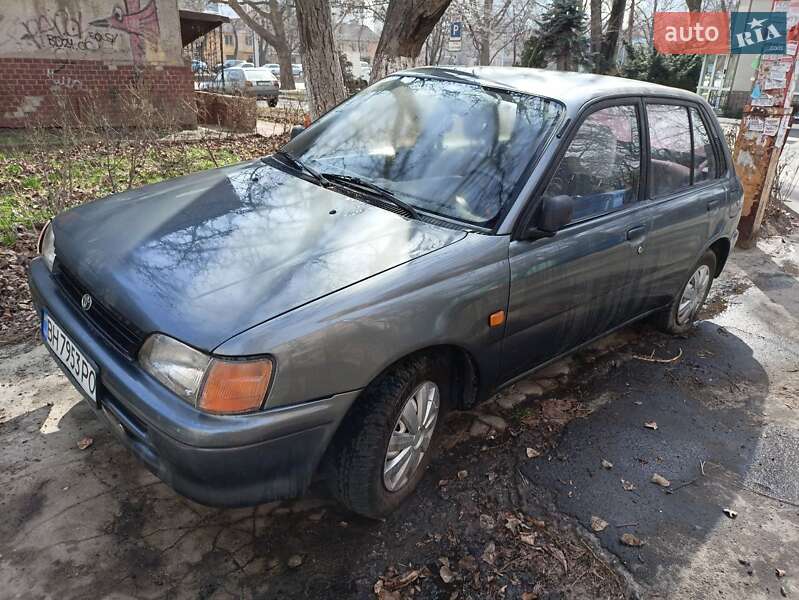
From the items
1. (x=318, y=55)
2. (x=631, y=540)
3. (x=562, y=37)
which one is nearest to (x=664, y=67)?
(x=562, y=37)

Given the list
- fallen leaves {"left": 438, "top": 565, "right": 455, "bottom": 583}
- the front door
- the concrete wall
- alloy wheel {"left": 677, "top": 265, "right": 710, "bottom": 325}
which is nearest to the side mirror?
the front door

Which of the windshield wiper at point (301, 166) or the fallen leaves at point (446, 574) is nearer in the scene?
the fallen leaves at point (446, 574)

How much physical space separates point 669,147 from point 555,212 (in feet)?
4.96

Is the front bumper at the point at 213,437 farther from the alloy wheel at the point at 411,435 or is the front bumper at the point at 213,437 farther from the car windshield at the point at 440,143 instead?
the car windshield at the point at 440,143

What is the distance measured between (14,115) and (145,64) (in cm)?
256

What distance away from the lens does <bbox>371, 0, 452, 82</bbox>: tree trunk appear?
6949 mm

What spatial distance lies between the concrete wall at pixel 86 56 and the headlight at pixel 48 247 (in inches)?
308

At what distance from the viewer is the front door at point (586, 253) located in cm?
275

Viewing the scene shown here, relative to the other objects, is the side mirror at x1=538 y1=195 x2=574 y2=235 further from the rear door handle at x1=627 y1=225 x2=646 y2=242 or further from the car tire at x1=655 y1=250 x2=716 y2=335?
the car tire at x1=655 y1=250 x2=716 y2=335

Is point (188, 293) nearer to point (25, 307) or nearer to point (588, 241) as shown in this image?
point (588, 241)

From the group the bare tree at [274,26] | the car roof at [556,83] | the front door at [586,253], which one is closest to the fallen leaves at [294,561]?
the front door at [586,253]

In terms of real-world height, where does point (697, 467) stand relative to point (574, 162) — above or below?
below

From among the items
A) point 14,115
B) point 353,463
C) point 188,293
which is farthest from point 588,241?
point 14,115

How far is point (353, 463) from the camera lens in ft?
7.50
